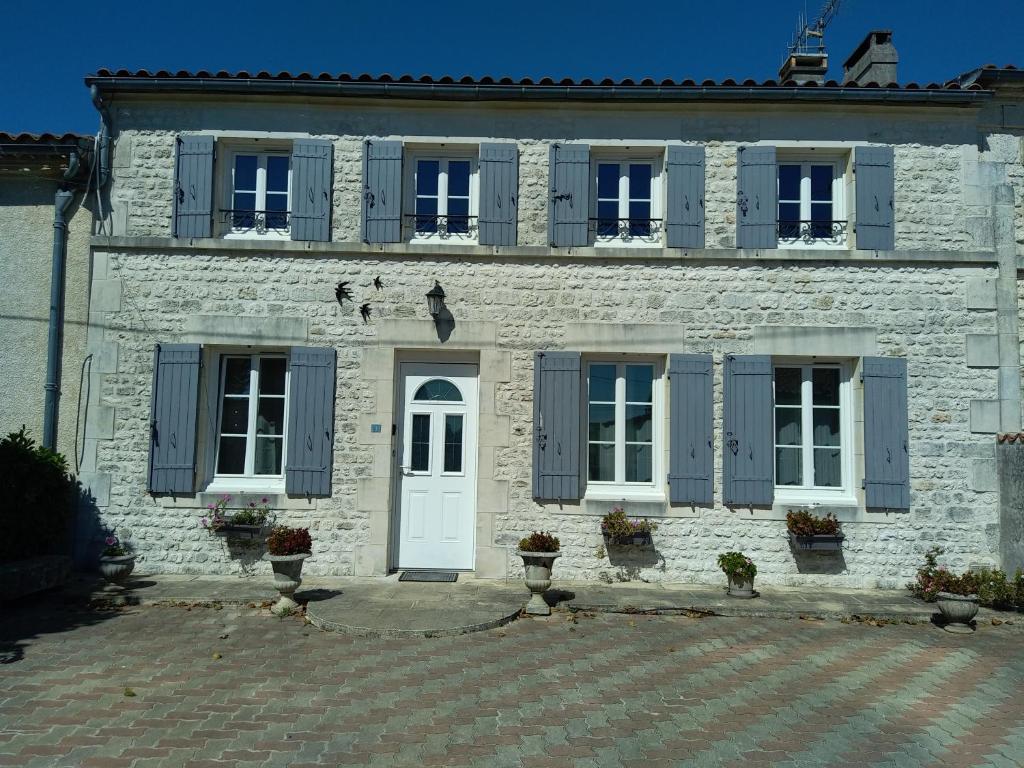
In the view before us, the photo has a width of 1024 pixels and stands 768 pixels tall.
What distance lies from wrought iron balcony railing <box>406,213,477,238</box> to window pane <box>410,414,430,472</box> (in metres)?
2.07

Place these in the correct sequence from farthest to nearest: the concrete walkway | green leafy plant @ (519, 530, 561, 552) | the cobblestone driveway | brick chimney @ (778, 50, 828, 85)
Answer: brick chimney @ (778, 50, 828, 85) → green leafy plant @ (519, 530, 561, 552) → the concrete walkway → the cobblestone driveway

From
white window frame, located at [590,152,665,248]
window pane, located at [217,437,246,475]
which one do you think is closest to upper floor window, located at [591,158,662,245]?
white window frame, located at [590,152,665,248]

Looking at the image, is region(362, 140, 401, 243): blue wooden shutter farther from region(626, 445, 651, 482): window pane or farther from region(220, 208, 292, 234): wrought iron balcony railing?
region(626, 445, 651, 482): window pane

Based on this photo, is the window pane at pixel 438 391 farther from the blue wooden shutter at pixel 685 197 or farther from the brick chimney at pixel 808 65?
the brick chimney at pixel 808 65

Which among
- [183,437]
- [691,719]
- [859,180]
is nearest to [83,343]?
[183,437]

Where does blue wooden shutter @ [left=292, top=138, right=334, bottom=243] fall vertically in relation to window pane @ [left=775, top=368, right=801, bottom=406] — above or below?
above

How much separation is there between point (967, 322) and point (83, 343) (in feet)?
31.7

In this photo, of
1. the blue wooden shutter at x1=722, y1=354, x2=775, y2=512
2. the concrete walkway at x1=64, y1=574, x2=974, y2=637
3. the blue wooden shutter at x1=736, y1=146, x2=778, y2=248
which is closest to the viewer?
the concrete walkway at x1=64, y1=574, x2=974, y2=637

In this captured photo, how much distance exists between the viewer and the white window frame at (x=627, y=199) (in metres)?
7.88

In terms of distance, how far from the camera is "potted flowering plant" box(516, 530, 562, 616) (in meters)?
6.40

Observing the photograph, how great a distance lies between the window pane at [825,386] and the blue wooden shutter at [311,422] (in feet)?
17.5

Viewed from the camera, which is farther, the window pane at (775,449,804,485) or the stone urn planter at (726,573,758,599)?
the window pane at (775,449,804,485)

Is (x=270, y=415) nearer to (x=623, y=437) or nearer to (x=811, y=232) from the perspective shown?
(x=623, y=437)

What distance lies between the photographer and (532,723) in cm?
412
